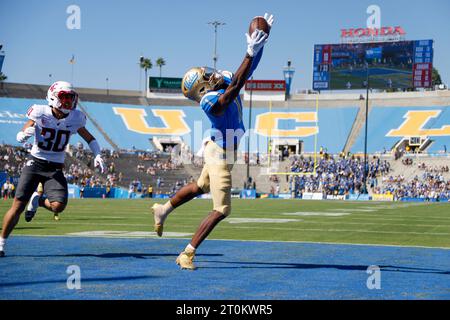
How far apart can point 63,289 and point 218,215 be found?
2.09m

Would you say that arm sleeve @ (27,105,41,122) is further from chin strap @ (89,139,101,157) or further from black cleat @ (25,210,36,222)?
black cleat @ (25,210,36,222)

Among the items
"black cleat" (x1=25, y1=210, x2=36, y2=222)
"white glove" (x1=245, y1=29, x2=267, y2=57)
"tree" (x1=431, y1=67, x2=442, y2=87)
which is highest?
"tree" (x1=431, y1=67, x2=442, y2=87)

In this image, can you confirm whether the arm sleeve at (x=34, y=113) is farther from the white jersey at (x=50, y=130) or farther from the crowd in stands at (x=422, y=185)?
the crowd in stands at (x=422, y=185)

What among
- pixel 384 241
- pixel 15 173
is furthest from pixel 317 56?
pixel 384 241

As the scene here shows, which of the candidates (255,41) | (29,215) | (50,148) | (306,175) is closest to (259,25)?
(255,41)

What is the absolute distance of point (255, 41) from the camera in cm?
658

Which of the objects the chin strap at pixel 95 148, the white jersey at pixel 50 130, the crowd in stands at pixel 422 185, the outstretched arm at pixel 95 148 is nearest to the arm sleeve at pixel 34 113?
the white jersey at pixel 50 130

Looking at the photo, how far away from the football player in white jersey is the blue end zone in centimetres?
Result: 64

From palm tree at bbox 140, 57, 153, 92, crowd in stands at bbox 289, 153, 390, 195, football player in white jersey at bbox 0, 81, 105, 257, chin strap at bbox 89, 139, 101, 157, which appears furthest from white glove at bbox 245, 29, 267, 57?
palm tree at bbox 140, 57, 153, 92

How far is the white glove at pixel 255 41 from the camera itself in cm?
657

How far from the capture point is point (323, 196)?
156 ft

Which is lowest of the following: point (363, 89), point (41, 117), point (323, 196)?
point (323, 196)

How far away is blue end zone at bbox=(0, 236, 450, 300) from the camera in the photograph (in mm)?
5496

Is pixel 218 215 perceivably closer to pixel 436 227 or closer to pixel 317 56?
pixel 436 227
